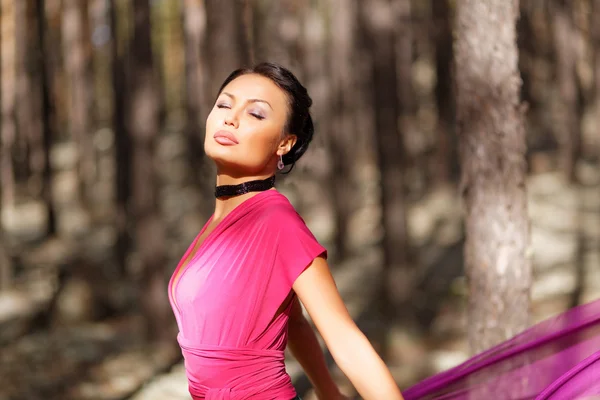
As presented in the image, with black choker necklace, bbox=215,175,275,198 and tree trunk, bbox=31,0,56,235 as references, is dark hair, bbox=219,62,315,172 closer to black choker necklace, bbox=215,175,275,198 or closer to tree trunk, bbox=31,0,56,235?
black choker necklace, bbox=215,175,275,198

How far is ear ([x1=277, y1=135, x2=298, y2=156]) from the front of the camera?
2518 millimetres

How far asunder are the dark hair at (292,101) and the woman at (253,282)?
0.02m

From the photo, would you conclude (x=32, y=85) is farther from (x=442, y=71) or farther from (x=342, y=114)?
(x=442, y=71)

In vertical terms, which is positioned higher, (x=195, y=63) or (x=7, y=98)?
(x=195, y=63)

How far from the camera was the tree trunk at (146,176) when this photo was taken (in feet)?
29.7

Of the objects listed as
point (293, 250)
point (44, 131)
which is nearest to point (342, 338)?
point (293, 250)

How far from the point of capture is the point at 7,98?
59.1 feet

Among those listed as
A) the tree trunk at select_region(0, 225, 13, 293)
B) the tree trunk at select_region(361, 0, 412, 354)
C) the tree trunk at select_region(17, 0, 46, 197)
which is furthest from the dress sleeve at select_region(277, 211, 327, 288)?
the tree trunk at select_region(17, 0, 46, 197)

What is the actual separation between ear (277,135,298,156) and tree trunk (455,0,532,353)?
2.24 metres

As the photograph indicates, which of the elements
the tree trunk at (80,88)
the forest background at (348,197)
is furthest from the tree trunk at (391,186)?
the tree trunk at (80,88)

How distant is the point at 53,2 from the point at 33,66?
15.9 ft

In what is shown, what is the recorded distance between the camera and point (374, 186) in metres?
19.0

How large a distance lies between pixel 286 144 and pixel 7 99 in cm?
1677

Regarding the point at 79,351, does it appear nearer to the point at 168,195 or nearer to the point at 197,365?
the point at 197,365
